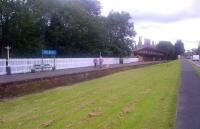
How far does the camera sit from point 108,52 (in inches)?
2864

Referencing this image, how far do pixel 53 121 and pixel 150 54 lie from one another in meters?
120

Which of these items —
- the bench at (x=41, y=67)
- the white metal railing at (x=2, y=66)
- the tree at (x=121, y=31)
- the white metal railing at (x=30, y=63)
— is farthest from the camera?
the tree at (x=121, y=31)

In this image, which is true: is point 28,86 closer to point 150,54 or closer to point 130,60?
point 130,60

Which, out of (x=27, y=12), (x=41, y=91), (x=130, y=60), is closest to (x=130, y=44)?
(x=130, y=60)

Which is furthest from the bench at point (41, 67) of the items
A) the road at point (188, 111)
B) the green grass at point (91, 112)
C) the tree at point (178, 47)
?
the tree at point (178, 47)

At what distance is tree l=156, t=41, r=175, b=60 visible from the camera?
14100 centimetres

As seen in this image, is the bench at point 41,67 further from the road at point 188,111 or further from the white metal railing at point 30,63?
the road at point 188,111

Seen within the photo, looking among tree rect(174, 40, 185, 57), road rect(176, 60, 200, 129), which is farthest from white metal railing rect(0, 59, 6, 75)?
tree rect(174, 40, 185, 57)

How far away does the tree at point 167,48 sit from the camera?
463 feet

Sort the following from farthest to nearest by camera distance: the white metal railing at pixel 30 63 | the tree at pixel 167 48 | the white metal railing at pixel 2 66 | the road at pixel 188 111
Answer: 1. the tree at pixel 167 48
2. the white metal railing at pixel 30 63
3. the white metal railing at pixel 2 66
4. the road at pixel 188 111

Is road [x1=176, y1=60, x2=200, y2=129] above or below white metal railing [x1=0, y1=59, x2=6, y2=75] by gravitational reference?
below

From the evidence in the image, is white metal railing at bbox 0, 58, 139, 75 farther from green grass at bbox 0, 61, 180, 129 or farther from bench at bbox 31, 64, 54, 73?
green grass at bbox 0, 61, 180, 129

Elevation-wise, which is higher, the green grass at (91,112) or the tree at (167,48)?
the tree at (167,48)

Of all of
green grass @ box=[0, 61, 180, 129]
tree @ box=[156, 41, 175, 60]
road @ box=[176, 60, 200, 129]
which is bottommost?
green grass @ box=[0, 61, 180, 129]
